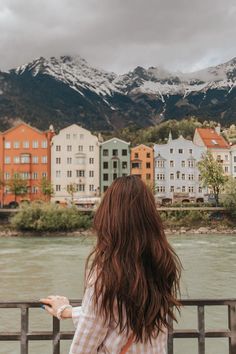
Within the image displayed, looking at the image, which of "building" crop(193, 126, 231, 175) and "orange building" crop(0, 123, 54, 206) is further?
"building" crop(193, 126, 231, 175)

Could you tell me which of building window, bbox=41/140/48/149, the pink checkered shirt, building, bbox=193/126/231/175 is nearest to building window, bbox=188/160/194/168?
building, bbox=193/126/231/175

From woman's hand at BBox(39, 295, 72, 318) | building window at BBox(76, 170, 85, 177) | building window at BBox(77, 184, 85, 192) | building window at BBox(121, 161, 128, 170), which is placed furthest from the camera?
building window at BBox(121, 161, 128, 170)

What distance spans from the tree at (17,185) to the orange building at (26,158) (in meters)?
2.37

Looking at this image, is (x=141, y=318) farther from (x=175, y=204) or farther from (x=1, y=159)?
(x=1, y=159)

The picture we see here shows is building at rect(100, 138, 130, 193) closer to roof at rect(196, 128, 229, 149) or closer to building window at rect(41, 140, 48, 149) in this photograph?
building window at rect(41, 140, 48, 149)

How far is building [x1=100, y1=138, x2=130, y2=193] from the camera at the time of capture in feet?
251

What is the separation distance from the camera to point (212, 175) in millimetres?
70750

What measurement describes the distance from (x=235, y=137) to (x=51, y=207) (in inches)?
3450

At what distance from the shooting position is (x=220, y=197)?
243 ft

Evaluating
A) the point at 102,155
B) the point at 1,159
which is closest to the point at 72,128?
the point at 102,155

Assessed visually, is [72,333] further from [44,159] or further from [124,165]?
[44,159]

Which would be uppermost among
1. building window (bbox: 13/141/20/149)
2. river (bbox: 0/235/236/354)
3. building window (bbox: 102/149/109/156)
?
building window (bbox: 13/141/20/149)

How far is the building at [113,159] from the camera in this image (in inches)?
3012

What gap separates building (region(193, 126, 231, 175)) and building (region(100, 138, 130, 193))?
1443 cm
